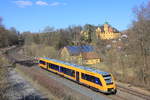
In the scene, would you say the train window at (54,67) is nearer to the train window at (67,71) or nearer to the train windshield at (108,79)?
the train window at (67,71)

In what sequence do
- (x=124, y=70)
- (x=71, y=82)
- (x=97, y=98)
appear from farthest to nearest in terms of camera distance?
1. (x=124, y=70)
2. (x=71, y=82)
3. (x=97, y=98)

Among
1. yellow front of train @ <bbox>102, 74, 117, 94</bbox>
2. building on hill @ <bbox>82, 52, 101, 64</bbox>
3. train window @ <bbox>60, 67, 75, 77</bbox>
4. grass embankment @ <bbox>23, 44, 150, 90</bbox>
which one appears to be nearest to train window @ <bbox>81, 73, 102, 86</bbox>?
yellow front of train @ <bbox>102, 74, 117, 94</bbox>

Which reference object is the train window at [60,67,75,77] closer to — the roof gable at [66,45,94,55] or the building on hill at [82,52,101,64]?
the building on hill at [82,52,101,64]

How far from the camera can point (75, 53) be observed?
55438 millimetres

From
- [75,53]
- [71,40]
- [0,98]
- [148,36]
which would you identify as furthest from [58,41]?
[0,98]

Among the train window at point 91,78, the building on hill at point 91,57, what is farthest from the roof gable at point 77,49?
the train window at point 91,78

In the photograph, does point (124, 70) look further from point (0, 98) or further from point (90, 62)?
point (90, 62)

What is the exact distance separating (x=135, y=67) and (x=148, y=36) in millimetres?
4849

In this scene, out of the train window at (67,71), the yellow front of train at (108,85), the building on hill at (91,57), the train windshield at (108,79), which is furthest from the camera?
the building on hill at (91,57)

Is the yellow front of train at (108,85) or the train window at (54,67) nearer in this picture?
the yellow front of train at (108,85)

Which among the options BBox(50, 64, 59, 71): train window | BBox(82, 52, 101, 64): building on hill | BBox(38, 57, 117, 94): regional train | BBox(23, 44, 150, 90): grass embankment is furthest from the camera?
BBox(82, 52, 101, 64): building on hill

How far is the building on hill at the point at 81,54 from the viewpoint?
51.4 m

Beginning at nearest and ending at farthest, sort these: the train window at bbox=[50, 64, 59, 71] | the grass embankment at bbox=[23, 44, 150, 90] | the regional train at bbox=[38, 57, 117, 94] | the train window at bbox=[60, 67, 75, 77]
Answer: the regional train at bbox=[38, 57, 117, 94] → the grass embankment at bbox=[23, 44, 150, 90] → the train window at bbox=[60, 67, 75, 77] → the train window at bbox=[50, 64, 59, 71]

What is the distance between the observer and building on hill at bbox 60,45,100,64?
51.4 meters
